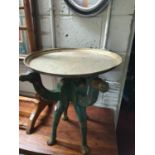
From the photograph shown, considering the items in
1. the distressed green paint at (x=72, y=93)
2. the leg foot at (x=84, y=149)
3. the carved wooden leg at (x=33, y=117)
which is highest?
the distressed green paint at (x=72, y=93)

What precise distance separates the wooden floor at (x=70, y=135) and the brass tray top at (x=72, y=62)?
53cm

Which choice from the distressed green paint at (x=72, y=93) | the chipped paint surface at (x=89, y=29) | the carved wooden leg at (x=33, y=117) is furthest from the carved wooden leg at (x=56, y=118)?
the chipped paint surface at (x=89, y=29)

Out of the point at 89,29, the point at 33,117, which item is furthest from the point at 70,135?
the point at 89,29

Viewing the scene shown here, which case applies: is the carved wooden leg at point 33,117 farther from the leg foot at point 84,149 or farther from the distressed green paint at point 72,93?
the leg foot at point 84,149

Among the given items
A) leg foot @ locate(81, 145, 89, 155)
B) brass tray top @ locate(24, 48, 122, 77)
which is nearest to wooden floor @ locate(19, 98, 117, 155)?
leg foot @ locate(81, 145, 89, 155)

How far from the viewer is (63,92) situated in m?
0.83

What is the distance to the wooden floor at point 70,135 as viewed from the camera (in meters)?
0.91

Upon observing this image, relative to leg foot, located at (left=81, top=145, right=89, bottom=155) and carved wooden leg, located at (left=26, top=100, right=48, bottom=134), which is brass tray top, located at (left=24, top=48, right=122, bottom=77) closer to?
carved wooden leg, located at (left=26, top=100, right=48, bottom=134)

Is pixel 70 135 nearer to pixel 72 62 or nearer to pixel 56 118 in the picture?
pixel 56 118

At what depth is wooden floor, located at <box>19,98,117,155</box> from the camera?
907 millimetres

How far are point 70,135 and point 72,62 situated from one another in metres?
0.54

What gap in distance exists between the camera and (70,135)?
1.00 meters

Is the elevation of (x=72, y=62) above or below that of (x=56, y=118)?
above
